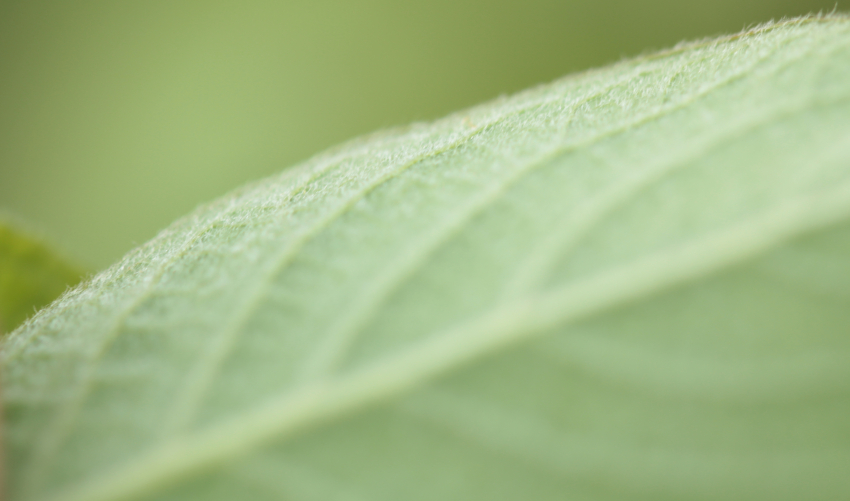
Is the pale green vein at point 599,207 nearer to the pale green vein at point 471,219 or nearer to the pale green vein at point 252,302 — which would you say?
the pale green vein at point 471,219

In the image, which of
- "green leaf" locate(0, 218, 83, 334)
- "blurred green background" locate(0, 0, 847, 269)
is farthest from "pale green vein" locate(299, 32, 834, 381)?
"blurred green background" locate(0, 0, 847, 269)

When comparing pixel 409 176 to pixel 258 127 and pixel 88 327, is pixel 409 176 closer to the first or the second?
pixel 88 327

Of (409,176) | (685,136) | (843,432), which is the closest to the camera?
(843,432)

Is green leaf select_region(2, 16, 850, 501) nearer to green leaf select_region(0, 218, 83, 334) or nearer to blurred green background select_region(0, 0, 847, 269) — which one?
green leaf select_region(0, 218, 83, 334)

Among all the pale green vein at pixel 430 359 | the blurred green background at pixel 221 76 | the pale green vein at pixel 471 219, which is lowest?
the pale green vein at pixel 430 359

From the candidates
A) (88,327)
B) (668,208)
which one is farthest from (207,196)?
(668,208)

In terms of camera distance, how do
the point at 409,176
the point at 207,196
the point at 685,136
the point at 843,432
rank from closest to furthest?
the point at 843,432, the point at 685,136, the point at 409,176, the point at 207,196

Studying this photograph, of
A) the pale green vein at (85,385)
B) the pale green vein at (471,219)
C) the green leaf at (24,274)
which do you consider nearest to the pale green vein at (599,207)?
the pale green vein at (471,219)
